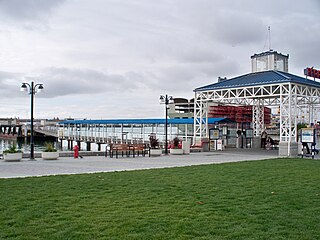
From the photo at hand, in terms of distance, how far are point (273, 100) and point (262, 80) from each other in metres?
8.55

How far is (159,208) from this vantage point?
7223 mm

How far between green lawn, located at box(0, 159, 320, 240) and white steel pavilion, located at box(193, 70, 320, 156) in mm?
14549

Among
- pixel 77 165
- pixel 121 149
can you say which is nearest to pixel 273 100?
pixel 121 149

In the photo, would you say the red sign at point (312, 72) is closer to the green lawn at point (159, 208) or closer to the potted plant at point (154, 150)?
the potted plant at point (154, 150)

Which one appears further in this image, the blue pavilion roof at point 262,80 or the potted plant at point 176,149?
the blue pavilion roof at point 262,80

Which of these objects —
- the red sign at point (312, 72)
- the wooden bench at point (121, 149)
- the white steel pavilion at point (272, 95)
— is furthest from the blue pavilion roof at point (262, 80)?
the wooden bench at point (121, 149)

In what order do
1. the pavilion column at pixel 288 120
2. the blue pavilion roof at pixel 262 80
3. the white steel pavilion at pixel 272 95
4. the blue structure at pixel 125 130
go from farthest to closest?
the blue structure at pixel 125 130, the blue pavilion roof at pixel 262 80, the white steel pavilion at pixel 272 95, the pavilion column at pixel 288 120

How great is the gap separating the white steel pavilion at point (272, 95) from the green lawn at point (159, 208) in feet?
47.7

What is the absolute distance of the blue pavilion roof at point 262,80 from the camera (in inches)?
1019

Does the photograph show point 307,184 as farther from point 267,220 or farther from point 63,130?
point 63,130

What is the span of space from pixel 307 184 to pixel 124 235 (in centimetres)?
701

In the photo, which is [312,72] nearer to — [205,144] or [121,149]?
[205,144]

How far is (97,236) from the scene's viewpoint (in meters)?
5.35

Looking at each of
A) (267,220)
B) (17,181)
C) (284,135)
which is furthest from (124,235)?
(284,135)
